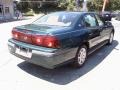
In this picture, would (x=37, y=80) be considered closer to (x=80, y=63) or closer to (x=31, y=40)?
(x=31, y=40)

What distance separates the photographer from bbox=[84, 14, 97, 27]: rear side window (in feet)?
17.7

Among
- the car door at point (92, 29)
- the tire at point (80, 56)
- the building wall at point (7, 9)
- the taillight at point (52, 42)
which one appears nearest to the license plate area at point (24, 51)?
the taillight at point (52, 42)

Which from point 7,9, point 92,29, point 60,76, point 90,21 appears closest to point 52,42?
point 60,76

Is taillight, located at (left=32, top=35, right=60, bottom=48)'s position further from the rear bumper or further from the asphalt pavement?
the asphalt pavement

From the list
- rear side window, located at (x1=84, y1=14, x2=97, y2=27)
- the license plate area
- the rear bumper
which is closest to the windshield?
rear side window, located at (x1=84, y1=14, x2=97, y2=27)

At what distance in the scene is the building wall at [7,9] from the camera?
28.1 meters

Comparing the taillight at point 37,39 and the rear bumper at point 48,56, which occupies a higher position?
the taillight at point 37,39

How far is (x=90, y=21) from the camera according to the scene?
5.70m

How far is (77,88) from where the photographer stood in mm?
4078

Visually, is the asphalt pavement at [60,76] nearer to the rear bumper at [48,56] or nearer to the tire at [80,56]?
the tire at [80,56]

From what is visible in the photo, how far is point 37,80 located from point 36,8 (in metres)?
41.2

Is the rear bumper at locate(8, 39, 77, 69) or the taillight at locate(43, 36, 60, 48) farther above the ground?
the taillight at locate(43, 36, 60, 48)

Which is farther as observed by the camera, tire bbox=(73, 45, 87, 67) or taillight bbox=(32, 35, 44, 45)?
tire bbox=(73, 45, 87, 67)

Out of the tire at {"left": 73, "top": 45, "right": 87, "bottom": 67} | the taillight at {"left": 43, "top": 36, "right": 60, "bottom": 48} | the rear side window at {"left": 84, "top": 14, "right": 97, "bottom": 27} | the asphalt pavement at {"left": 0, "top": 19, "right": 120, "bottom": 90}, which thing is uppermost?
the rear side window at {"left": 84, "top": 14, "right": 97, "bottom": 27}
